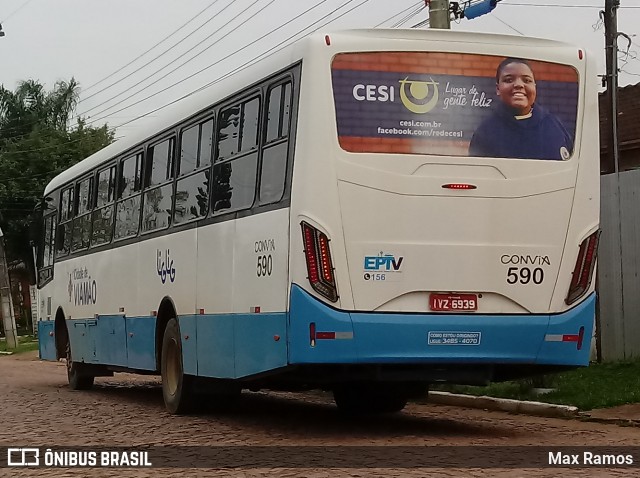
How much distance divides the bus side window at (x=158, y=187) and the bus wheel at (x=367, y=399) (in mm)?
2924

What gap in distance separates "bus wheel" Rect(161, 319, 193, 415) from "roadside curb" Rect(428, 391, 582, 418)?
143 inches

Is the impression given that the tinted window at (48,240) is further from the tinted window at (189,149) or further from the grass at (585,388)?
the grass at (585,388)

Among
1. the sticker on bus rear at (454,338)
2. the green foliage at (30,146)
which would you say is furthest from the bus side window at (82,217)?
the green foliage at (30,146)

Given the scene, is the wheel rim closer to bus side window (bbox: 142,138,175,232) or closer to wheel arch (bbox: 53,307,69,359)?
bus side window (bbox: 142,138,175,232)

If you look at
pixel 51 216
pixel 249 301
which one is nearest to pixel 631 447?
pixel 249 301

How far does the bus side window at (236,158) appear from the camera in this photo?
39.3 ft

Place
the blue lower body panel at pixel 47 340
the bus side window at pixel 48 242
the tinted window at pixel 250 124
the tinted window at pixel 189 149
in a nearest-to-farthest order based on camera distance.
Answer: the tinted window at pixel 250 124 → the tinted window at pixel 189 149 → the blue lower body panel at pixel 47 340 → the bus side window at pixel 48 242

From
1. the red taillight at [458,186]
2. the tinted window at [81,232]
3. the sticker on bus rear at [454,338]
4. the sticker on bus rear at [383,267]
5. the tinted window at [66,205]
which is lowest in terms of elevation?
the sticker on bus rear at [454,338]

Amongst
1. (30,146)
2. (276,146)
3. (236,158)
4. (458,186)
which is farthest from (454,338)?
(30,146)

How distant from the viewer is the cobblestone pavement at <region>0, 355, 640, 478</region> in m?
9.26

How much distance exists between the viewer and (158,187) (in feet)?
49.2

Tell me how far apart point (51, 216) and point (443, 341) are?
40.3 feet

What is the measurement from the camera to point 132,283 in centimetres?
1598

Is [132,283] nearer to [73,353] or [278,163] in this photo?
[73,353]
